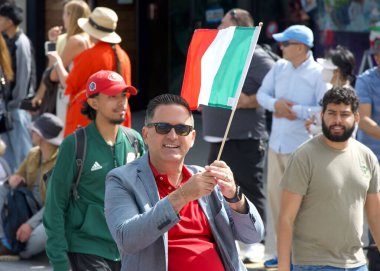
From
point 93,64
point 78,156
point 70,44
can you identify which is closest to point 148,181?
point 78,156

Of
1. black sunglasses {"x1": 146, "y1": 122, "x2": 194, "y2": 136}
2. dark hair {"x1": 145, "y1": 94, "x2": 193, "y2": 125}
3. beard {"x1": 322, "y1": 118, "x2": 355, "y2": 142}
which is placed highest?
dark hair {"x1": 145, "y1": 94, "x2": 193, "y2": 125}

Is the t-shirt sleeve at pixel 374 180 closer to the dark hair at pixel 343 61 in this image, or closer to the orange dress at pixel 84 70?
the dark hair at pixel 343 61

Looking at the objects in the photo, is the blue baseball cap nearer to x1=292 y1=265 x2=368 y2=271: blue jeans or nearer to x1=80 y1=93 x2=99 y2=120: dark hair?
x1=80 y1=93 x2=99 y2=120: dark hair

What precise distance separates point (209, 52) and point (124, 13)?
1199 cm

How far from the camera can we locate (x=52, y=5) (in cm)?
1602

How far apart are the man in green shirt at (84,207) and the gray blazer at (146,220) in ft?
5.55

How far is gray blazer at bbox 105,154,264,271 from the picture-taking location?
14.0 feet

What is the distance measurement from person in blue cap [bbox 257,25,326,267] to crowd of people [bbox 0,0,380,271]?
11 millimetres

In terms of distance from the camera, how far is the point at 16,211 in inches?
365

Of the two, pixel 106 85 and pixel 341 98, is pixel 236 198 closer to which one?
pixel 341 98

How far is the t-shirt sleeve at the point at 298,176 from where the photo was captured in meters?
6.24

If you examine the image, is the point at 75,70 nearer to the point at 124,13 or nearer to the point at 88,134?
the point at 88,134

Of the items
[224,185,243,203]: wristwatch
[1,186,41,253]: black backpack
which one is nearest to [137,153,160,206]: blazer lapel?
[224,185,243,203]: wristwatch

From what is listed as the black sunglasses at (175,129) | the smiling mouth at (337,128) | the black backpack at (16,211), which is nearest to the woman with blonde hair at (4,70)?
the black backpack at (16,211)
